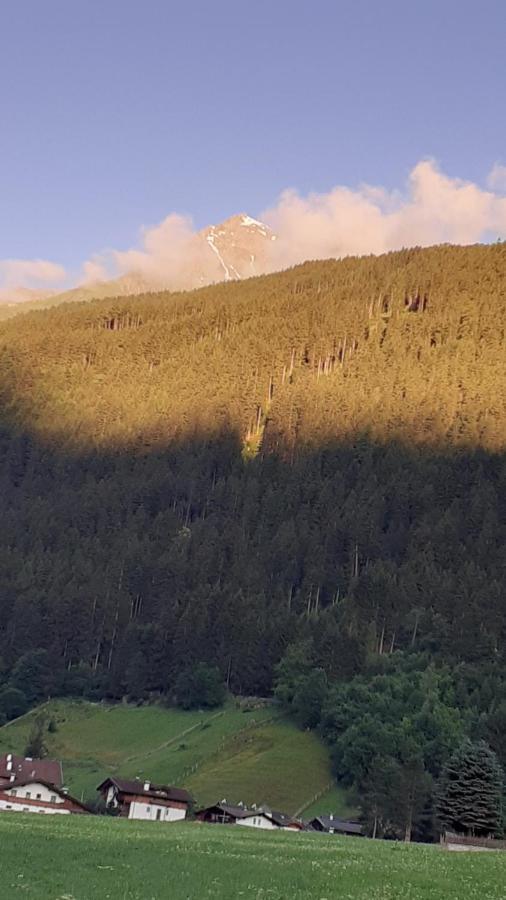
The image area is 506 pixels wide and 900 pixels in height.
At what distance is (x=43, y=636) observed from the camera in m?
180

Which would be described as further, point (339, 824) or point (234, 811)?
point (339, 824)

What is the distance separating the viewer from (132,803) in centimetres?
9269

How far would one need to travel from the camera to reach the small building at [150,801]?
91500 millimetres

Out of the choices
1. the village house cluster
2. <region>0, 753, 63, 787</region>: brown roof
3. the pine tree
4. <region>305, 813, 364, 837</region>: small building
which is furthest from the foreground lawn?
<region>0, 753, 63, 787</region>: brown roof

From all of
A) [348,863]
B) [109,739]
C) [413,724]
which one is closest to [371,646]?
[413,724]

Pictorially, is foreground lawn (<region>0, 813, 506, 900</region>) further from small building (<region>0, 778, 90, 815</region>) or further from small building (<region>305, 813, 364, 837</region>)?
small building (<region>305, 813, 364, 837</region>)

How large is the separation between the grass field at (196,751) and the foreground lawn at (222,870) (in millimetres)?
62761

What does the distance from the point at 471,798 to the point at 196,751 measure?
164ft

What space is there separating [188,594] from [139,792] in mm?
86270

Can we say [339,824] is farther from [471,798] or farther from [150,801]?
[471,798]

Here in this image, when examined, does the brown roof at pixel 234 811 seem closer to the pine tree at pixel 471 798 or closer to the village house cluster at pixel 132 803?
the village house cluster at pixel 132 803

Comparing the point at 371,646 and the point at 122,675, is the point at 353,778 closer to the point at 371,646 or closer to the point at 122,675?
the point at 371,646

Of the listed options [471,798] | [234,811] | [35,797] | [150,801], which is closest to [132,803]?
[150,801]

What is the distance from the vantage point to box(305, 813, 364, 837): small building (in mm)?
89062
